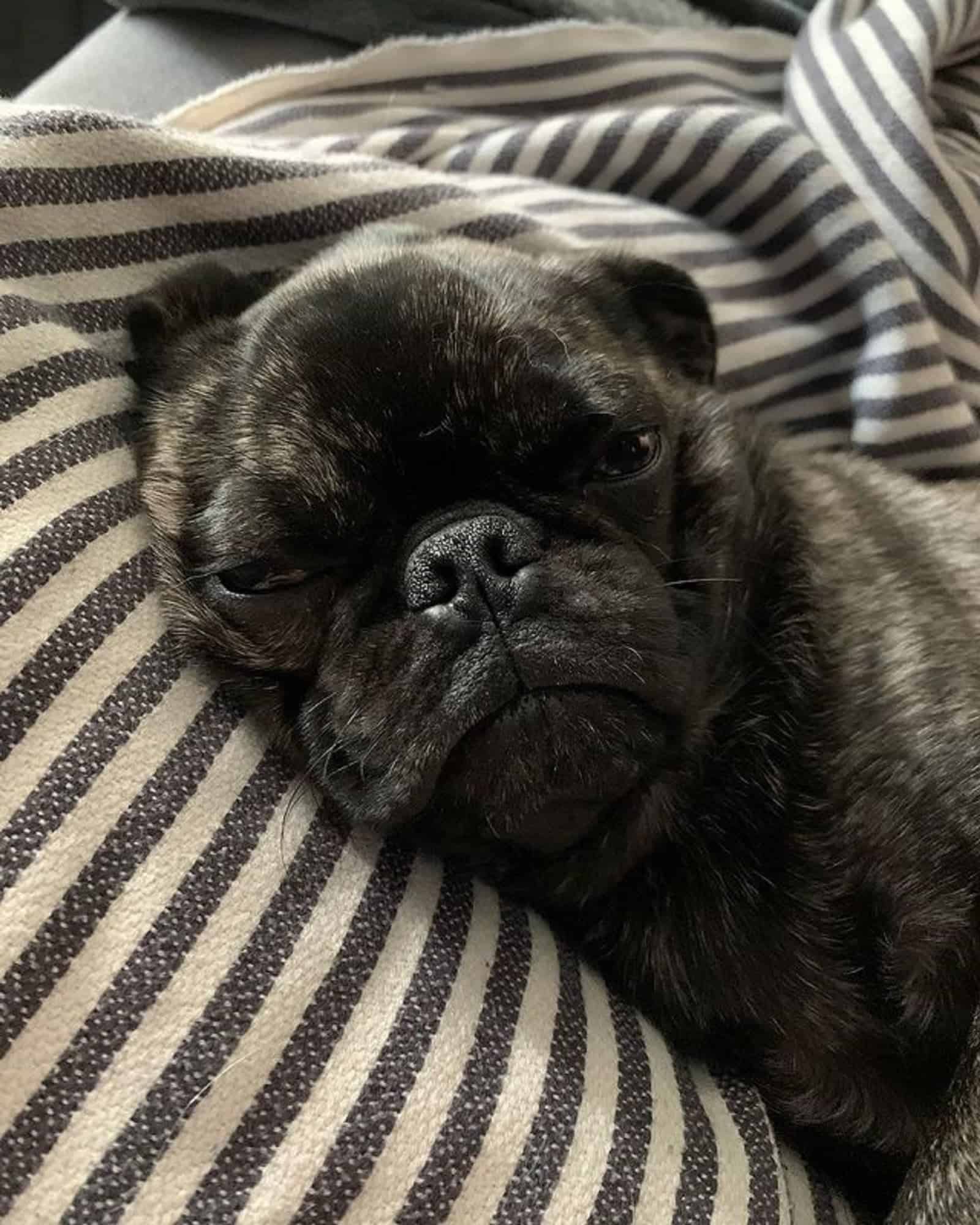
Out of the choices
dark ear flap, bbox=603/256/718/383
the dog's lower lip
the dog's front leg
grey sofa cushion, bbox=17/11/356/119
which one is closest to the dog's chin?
the dog's lower lip

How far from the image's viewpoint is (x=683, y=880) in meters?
1.40

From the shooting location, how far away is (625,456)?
52.7 inches

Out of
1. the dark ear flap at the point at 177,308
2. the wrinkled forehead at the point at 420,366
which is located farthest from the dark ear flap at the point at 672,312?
the dark ear flap at the point at 177,308

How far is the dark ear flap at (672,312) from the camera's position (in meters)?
1.68

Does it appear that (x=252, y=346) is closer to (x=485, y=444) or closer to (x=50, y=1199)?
(x=485, y=444)

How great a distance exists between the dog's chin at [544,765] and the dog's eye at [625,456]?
0.92 feet

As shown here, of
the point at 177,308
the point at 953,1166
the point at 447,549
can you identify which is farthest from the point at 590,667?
the point at 177,308

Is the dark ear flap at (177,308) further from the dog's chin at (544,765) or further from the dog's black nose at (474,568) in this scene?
the dog's chin at (544,765)

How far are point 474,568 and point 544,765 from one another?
202 mm

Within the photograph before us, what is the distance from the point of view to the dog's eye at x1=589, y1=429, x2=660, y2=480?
1324mm

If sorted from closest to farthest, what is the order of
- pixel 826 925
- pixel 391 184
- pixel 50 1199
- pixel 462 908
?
Result: pixel 50 1199, pixel 462 908, pixel 826 925, pixel 391 184

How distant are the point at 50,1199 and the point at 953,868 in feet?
3.05

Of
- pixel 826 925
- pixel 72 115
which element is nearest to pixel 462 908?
pixel 826 925

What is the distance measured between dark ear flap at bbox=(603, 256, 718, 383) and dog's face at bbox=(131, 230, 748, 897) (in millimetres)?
256
